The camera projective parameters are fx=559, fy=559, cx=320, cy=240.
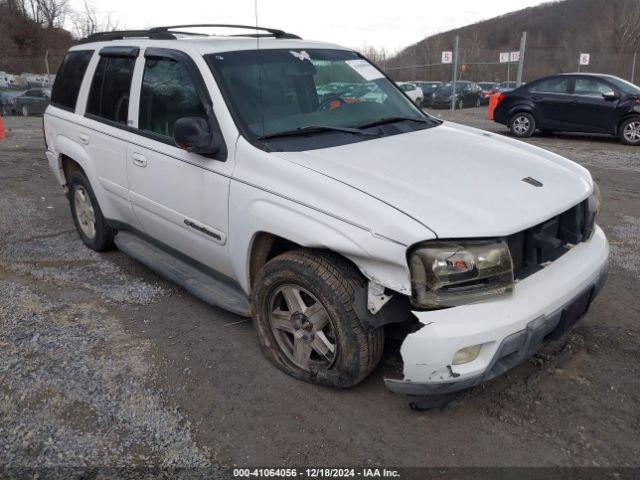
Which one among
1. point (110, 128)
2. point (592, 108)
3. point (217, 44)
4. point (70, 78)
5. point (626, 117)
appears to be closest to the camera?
point (217, 44)

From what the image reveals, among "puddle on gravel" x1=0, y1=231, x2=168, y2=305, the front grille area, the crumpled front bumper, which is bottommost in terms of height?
"puddle on gravel" x1=0, y1=231, x2=168, y2=305

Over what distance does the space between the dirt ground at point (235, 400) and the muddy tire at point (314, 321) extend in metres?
0.14

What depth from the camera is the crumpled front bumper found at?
2457mm

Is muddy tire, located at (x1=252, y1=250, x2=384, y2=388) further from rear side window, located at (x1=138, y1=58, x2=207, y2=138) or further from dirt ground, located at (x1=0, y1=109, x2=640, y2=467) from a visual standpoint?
rear side window, located at (x1=138, y1=58, x2=207, y2=138)

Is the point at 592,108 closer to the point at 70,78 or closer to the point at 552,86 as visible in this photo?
the point at 552,86

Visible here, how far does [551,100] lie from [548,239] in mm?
11373

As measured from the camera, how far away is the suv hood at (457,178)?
2.54 m

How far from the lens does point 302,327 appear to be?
10.0ft

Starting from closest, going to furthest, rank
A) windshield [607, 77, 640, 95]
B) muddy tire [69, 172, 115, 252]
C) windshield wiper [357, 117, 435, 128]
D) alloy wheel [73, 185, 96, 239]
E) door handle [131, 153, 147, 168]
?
windshield wiper [357, 117, 435, 128] < door handle [131, 153, 147, 168] < muddy tire [69, 172, 115, 252] < alloy wheel [73, 185, 96, 239] < windshield [607, 77, 640, 95]

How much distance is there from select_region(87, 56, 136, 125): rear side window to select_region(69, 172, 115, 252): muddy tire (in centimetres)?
74

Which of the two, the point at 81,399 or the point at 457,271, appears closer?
the point at 457,271

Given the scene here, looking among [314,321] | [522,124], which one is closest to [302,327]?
[314,321]

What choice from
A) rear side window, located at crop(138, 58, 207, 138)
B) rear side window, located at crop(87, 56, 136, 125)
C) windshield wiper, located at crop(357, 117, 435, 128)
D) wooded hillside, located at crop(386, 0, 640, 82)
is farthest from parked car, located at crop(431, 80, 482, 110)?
rear side window, located at crop(138, 58, 207, 138)

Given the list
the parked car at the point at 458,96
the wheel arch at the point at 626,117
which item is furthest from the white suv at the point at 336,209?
the parked car at the point at 458,96
